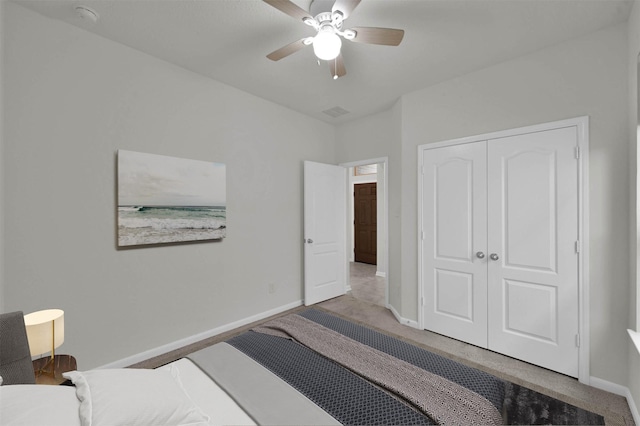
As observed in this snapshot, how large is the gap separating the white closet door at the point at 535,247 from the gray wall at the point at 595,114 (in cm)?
13

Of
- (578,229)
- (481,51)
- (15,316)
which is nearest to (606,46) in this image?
(481,51)

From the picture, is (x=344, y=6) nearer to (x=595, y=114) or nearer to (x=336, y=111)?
(x=595, y=114)

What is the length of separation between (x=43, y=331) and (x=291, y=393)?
4.73 ft

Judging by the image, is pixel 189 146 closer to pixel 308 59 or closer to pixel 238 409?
pixel 308 59

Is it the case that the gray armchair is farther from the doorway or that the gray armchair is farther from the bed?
the doorway

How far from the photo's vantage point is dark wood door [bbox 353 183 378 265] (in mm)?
6730

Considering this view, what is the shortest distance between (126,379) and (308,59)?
104 inches

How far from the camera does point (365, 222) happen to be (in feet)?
22.7

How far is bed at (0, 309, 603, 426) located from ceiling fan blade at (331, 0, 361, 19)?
198 centimetres

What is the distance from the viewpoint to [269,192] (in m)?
3.61

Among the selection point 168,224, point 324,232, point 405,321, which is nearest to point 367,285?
point 324,232

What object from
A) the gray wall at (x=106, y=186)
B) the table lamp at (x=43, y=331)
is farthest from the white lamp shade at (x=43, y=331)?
the gray wall at (x=106, y=186)

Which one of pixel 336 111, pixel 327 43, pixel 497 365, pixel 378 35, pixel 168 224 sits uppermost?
pixel 336 111

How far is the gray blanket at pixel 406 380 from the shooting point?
1128 millimetres
